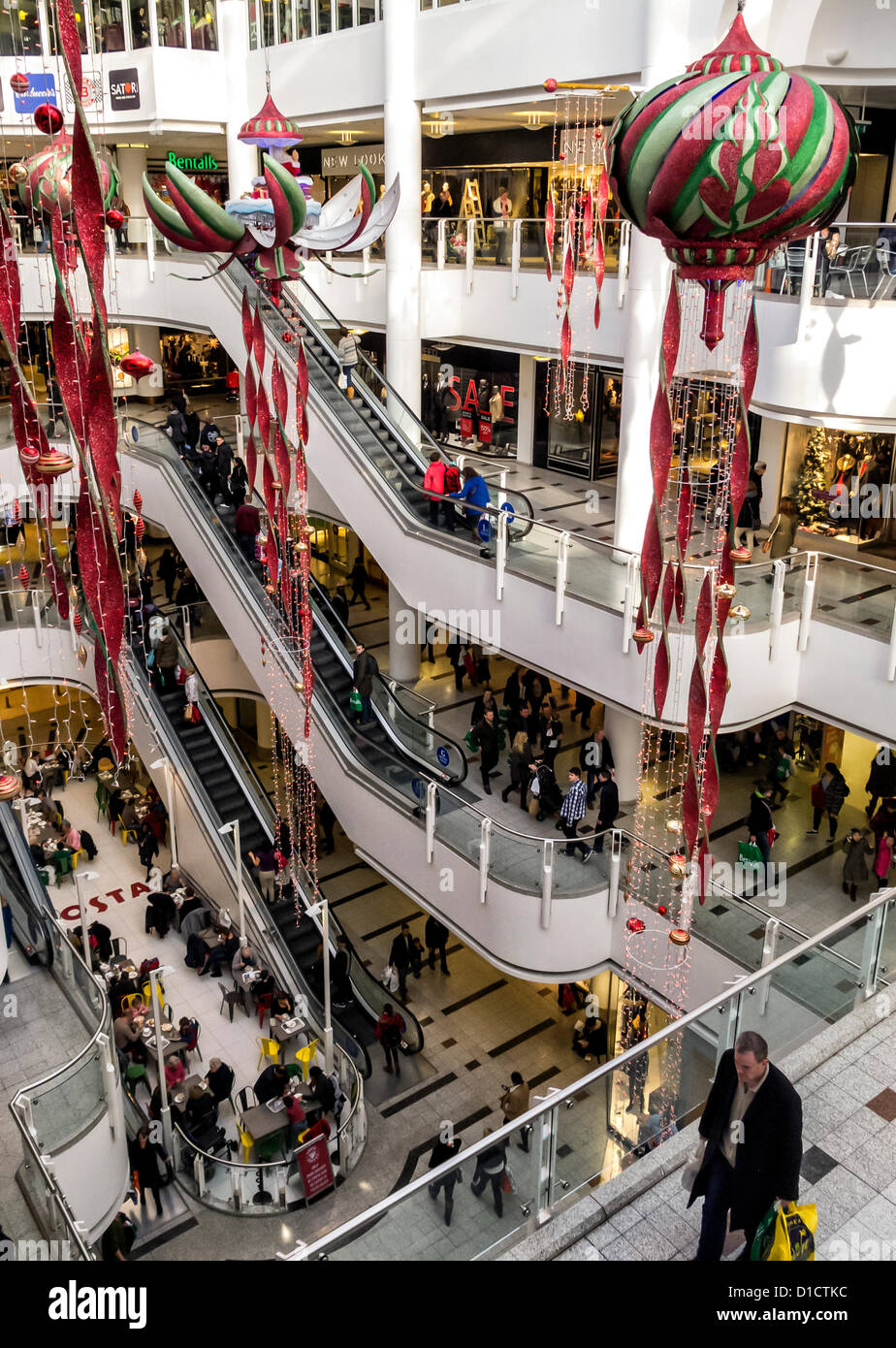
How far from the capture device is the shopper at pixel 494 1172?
4668 millimetres

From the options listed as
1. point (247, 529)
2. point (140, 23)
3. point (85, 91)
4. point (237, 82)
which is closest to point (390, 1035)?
point (247, 529)

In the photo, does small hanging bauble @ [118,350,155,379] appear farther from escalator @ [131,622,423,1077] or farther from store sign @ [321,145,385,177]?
store sign @ [321,145,385,177]

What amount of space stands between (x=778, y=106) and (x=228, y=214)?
12.9 feet

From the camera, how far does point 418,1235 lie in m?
4.33

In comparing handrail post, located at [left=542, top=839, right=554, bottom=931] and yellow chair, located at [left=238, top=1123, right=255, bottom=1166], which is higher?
handrail post, located at [left=542, top=839, right=554, bottom=931]

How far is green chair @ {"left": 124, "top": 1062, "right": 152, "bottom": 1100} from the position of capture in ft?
→ 41.5

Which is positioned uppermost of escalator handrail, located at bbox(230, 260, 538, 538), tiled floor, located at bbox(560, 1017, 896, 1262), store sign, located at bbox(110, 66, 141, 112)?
store sign, located at bbox(110, 66, 141, 112)

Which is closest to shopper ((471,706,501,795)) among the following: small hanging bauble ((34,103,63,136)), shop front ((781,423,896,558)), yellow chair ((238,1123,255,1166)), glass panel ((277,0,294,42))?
shop front ((781,423,896,558))

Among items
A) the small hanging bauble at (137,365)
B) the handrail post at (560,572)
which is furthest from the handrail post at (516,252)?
the small hanging bauble at (137,365)

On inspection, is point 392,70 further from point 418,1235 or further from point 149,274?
point 418,1235

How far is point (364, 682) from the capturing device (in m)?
14.3

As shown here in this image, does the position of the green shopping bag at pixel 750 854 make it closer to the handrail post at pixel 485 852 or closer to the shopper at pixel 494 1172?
the handrail post at pixel 485 852

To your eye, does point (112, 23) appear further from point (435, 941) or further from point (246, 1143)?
point (246, 1143)

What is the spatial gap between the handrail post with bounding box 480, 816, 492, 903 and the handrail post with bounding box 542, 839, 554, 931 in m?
0.72
